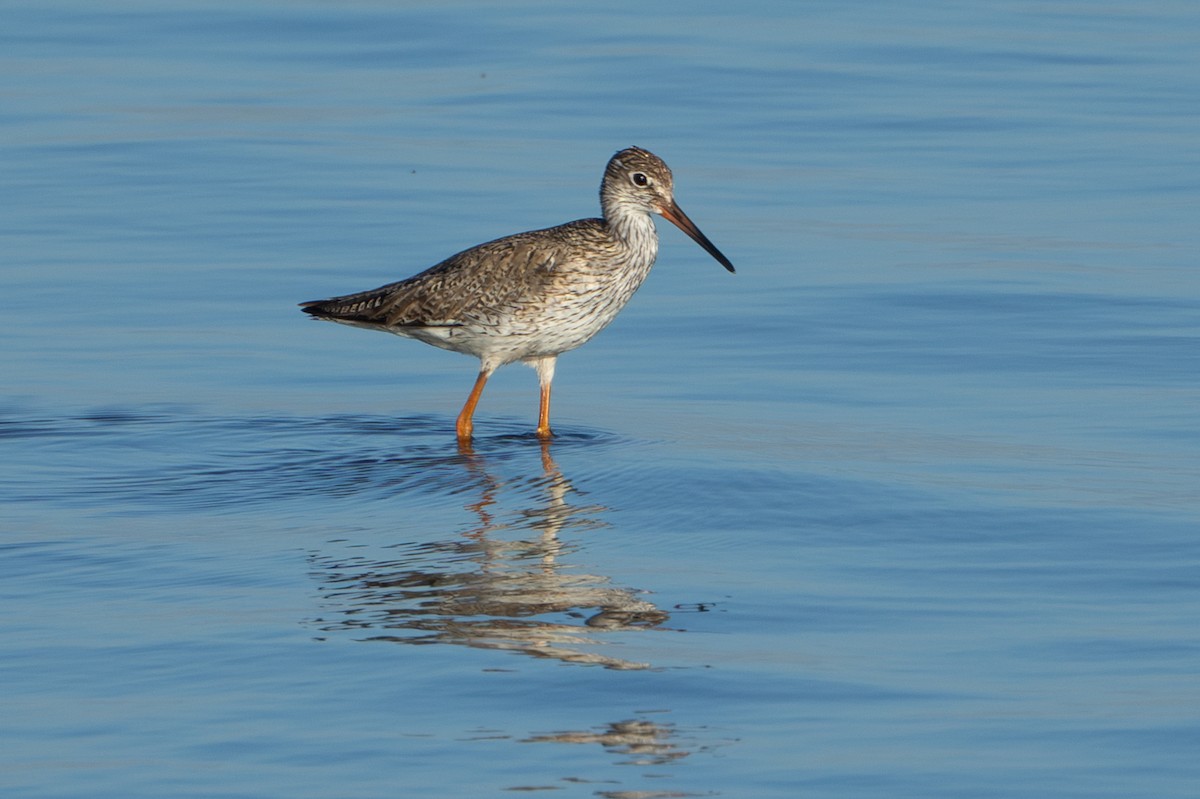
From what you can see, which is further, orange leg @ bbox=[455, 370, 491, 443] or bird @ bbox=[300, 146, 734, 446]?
bird @ bbox=[300, 146, 734, 446]

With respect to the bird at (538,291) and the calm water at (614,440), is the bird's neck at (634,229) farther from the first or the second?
the calm water at (614,440)

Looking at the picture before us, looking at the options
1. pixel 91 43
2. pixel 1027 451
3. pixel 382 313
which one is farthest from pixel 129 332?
pixel 91 43

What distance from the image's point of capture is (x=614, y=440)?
1133 cm

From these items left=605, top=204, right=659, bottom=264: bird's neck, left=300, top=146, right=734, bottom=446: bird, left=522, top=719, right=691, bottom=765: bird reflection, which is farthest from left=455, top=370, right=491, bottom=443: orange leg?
left=522, top=719, right=691, bottom=765: bird reflection

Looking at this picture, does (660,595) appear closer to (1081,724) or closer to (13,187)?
(1081,724)

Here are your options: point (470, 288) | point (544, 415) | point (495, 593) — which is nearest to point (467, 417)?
point (544, 415)

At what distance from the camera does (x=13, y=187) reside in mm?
17469

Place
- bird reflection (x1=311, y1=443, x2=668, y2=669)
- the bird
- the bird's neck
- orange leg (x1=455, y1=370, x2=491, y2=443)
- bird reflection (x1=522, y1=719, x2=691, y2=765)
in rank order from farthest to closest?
the bird's neck, the bird, orange leg (x1=455, y1=370, x2=491, y2=443), bird reflection (x1=311, y1=443, x2=668, y2=669), bird reflection (x1=522, y1=719, x2=691, y2=765)

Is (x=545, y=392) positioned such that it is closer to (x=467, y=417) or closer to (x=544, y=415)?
(x=544, y=415)

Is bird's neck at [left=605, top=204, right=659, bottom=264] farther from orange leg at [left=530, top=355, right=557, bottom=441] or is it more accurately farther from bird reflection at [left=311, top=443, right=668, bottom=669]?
bird reflection at [left=311, top=443, right=668, bottom=669]

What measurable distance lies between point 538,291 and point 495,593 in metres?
3.55

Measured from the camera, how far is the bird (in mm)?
11711

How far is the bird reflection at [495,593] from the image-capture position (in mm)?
7785

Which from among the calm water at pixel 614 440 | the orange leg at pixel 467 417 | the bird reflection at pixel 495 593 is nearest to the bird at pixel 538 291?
the orange leg at pixel 467 417
